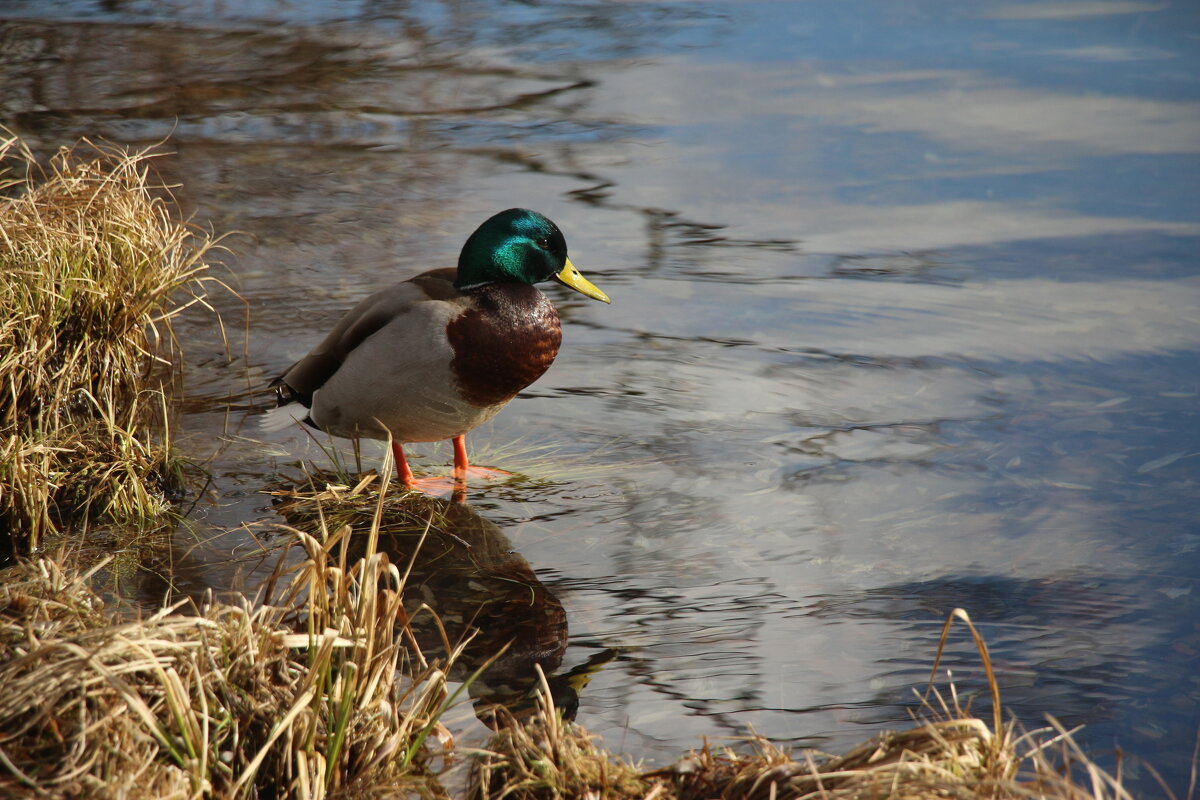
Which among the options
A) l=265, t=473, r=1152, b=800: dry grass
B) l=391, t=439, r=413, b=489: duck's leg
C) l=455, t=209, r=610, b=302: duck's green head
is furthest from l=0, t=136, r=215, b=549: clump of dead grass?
l=265, t=473, r=1152, b=800: dry grass

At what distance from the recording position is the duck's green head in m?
4.09

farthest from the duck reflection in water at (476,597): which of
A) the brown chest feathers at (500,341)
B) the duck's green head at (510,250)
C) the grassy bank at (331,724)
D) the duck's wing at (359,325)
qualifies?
the duck's green head at (510,250)

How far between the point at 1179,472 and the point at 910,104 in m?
4.61

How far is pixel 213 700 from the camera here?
2328 millimetres

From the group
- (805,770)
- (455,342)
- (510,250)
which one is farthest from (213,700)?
(510,250)

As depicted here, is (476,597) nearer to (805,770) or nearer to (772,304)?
(805,770)

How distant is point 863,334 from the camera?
17.9ft

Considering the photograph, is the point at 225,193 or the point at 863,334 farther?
the point at 225,193

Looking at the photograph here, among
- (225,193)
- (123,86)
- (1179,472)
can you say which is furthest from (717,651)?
(123,86)

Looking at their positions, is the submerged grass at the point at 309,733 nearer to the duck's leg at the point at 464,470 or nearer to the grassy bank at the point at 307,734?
the grassy bank at the point at 307,734

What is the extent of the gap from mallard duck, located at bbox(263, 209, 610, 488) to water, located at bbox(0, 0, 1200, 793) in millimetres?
316

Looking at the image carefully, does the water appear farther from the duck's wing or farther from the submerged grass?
the submerged grass

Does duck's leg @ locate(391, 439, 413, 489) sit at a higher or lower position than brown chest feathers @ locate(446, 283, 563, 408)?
lower

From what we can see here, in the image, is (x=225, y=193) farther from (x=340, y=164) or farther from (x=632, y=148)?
(x=632, y=148)
